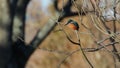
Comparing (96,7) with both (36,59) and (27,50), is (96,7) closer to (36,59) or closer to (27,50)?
(27,50)

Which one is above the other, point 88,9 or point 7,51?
point 88,9

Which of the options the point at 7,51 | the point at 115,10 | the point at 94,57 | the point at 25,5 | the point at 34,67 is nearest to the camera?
the point at 115,10

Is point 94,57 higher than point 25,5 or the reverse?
the reverse

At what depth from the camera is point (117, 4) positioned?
3.97 meters

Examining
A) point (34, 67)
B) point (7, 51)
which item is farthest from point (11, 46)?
point (34, 67)

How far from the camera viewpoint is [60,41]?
16844 mm

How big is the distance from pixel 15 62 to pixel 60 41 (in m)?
6.43

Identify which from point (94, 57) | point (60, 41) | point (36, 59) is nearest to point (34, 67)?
point (36, 59)

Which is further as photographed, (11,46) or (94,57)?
(94,57)

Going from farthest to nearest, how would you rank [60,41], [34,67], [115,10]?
[34,67], [60,41], [115,10]

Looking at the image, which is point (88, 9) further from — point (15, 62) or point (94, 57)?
point (94, 57)

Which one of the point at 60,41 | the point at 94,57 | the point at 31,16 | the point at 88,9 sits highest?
the point at 88,9

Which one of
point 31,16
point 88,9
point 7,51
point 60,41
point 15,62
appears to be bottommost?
point 31,16

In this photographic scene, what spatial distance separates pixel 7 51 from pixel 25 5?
4.18 ft
